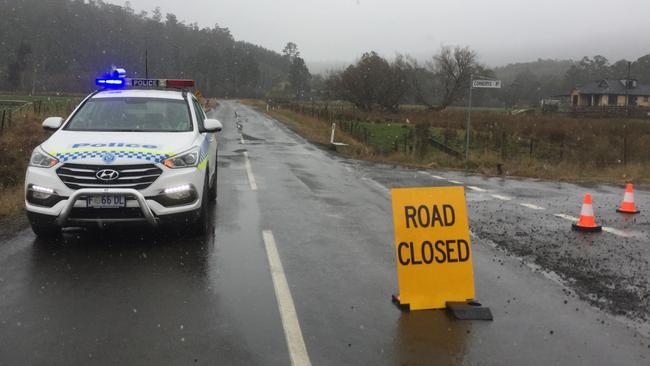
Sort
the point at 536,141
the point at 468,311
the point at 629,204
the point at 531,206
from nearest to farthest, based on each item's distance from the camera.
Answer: the point at 468,311 < the point at 629,204 < the point at 531,206 < the point at 536,141

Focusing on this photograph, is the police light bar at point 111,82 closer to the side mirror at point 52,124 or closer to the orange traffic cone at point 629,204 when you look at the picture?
the side mirror at point 52,124

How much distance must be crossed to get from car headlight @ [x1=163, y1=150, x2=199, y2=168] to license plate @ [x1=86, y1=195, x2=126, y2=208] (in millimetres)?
655

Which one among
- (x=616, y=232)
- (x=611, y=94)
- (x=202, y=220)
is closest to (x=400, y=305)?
(x=202, y=220)

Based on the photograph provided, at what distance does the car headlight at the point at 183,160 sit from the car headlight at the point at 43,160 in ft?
3.85

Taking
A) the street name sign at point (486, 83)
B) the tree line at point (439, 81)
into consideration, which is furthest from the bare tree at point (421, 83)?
the street name sign at point (486, 83)

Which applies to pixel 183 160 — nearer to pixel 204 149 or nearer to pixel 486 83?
pixel 204 149

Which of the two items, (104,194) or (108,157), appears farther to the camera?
(108,157)

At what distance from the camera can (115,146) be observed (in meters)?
6.40

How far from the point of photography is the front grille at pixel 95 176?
6.06m

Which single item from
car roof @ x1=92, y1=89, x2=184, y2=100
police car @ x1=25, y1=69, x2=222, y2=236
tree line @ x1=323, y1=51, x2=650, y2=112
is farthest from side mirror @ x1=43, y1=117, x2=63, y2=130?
tree line @ x1=323, y1=51, x2=650, y2=112

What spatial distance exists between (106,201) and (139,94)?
285 centimetres

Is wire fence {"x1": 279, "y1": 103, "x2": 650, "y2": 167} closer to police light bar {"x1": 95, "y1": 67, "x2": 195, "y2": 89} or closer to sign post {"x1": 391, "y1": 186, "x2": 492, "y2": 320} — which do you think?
police light bar {"x1": 95, "y1": 67, "x2": 195, "y2": 89}

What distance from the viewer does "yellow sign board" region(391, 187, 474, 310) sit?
4.97m

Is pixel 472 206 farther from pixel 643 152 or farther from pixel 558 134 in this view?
pixel 558 134
